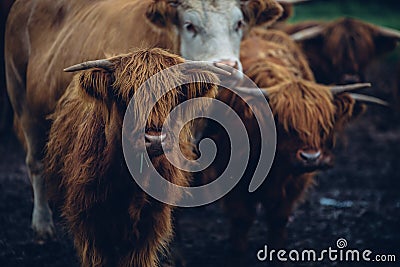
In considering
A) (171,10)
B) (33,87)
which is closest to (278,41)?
(171,10)

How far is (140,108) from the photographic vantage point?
3699 millimetres

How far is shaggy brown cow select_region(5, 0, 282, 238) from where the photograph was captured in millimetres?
4945

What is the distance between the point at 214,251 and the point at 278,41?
196cm

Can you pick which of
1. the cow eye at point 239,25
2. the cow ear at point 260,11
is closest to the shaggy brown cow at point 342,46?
the cow ear at point 260,11

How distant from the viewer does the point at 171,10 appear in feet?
16.8

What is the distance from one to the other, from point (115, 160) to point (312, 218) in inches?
119

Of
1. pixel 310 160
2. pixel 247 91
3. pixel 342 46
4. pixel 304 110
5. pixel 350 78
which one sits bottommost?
pixel 350 78

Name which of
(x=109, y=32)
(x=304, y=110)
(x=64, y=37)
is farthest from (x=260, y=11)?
(x=64, y=37)

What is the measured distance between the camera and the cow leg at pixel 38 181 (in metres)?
5.61

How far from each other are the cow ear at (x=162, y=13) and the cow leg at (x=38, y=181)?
126cm

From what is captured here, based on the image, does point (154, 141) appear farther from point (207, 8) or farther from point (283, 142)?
point (207, 8)

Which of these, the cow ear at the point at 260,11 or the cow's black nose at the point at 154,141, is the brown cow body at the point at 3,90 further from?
the cow's black nose at the point at 154,141

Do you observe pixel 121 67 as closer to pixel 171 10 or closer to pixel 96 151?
pixel 96 151

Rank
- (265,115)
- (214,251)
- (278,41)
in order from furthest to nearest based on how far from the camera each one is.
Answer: (278,41) → (214,251) → (265,115)
